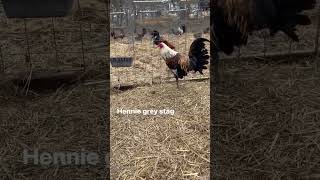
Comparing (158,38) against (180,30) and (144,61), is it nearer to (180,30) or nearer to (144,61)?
(180,30)

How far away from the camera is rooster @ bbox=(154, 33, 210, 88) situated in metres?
3.09

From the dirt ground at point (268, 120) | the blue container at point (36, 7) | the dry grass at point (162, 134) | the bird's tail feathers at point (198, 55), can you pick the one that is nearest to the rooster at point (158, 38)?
the bird's tail feathers at point (198, 55)

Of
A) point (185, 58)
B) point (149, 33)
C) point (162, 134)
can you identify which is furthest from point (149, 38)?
point (162, 134)

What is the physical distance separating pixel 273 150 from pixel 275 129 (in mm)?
209

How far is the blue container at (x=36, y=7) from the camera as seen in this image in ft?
10.7

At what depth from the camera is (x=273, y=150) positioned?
2.53 metres

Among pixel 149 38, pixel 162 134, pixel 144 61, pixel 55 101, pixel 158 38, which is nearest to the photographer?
pixel 162 134

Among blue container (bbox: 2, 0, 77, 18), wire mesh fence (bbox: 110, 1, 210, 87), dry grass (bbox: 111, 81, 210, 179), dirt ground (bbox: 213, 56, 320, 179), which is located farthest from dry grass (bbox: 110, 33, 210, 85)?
blue container (bbox: 2, 0, 77, 18)

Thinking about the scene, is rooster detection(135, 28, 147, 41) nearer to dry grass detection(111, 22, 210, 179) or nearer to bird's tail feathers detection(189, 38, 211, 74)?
dry grass detection(111, 22, 210, 179)

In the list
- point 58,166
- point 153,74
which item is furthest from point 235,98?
point 58,166

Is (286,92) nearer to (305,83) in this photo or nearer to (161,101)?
(305,83)

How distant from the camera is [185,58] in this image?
10.3ft

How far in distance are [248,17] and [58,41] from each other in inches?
63.1

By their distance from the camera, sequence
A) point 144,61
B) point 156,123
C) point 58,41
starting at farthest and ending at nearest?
point 58,41 < point 144,61 < point 156,123
